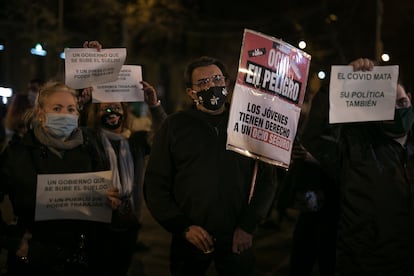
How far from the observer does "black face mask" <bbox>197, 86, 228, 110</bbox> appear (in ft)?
10.9

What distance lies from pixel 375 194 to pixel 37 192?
2113mm

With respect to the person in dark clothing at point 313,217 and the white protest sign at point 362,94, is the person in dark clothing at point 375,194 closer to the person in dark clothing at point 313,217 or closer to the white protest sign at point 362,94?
the white protest sign at point 362,94

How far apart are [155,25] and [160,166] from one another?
769 inches

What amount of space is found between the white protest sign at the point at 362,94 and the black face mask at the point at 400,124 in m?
0.07

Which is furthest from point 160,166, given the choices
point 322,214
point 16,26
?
point 16,26

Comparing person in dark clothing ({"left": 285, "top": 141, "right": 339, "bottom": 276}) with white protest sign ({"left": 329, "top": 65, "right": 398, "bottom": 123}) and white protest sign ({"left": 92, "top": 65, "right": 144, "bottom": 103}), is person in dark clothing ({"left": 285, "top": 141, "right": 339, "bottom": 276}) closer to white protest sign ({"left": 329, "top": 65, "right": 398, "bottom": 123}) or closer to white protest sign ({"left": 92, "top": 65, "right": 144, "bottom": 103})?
white protest sign ({"left": 329, "top": 65, "right": 398, "bottom": 123})

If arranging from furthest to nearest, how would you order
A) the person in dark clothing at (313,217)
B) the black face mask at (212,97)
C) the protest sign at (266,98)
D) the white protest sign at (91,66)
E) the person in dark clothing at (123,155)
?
the person in dark clothing at (313,217) → the person in dark clothing at (123,155) → the white protest sign at (91,66) → the black face mask at (212,97) → the protest sign at (266,98)

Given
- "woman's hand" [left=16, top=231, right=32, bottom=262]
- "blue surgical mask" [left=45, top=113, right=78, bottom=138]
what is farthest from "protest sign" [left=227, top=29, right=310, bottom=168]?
"woman's hand" [left=16, top=231, right=32, bottom=262]

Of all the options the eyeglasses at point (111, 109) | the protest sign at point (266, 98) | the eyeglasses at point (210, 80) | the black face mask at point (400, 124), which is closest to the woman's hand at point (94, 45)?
the eyeglasses at point (111, 109)

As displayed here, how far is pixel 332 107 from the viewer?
363cm

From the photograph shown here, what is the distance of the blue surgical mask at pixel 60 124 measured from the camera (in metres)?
3.34

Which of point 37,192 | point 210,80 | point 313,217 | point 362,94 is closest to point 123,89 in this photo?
point 210,80

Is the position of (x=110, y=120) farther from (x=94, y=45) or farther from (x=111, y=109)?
(x=94, y=45)

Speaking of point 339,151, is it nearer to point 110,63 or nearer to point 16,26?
point 110,63
